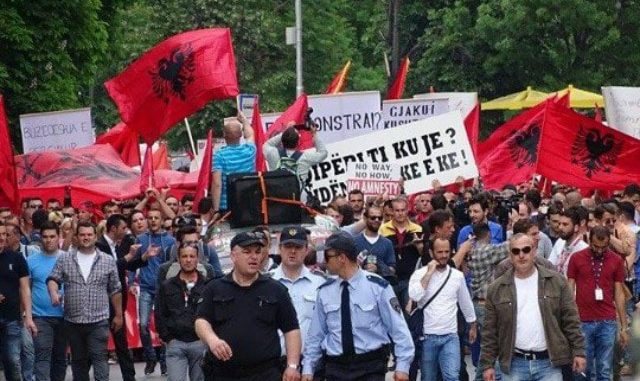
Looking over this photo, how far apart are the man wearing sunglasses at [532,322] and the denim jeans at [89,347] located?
4687 mm

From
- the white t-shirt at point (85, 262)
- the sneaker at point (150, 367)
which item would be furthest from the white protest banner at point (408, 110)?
the white t-shirt at point (85, 262)

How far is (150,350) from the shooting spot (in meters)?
19.7

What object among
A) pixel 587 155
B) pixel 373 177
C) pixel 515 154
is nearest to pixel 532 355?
pixel 587 155

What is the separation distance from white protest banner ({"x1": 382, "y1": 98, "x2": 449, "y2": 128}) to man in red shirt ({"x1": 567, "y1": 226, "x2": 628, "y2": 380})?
12881 millimetres

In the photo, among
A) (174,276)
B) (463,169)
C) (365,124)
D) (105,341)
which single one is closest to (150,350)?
(105,341)

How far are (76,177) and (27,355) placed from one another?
9.57 meters

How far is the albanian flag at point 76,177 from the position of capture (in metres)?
26.6

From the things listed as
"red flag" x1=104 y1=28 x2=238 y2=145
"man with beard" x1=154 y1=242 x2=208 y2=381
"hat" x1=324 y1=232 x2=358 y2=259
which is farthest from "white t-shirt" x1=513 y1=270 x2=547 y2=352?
"red flag" x1=104 y1=28 x2=238 y2=145

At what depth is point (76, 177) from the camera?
87.5ft

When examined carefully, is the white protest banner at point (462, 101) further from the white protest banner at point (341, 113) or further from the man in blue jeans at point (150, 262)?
the man in blue jeans at point (150, 262)

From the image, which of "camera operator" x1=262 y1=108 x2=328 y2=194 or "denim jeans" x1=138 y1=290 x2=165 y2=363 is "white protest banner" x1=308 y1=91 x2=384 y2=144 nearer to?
"denim jeans" x1=138 y1=290 x2=165 y2=363

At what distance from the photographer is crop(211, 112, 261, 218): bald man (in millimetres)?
17045

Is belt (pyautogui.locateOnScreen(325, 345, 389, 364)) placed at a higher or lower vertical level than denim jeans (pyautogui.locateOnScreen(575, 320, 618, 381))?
higher

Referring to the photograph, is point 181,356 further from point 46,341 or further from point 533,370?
point 533,370
